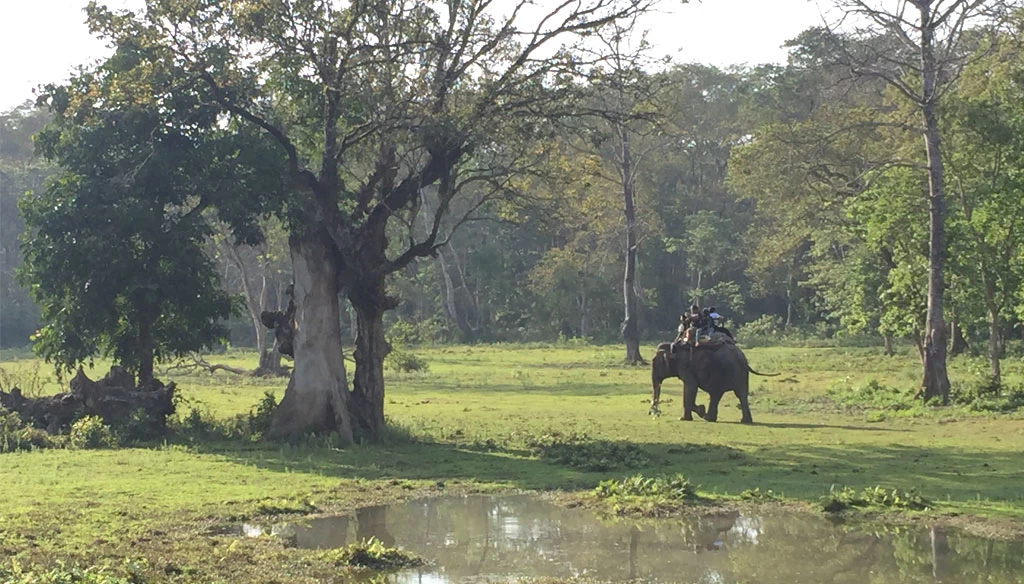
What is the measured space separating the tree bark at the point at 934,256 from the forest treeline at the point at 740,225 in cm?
57

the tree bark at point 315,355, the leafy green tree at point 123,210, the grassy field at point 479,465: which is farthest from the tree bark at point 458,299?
the tree bark at point 315,355

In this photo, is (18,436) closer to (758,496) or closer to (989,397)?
(758,496)

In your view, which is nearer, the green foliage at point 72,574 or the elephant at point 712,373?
the green foliage at point 72,574

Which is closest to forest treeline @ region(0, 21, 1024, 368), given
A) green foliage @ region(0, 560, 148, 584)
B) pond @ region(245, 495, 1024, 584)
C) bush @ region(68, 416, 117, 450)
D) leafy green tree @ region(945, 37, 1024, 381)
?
leafy green tree @ region(945, 37, 1024, 381)

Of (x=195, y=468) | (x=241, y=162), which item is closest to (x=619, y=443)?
(x=195, y=468)

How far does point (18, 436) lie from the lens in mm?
19125

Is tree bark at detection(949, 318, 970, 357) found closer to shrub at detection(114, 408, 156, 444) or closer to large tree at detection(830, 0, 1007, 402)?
large tree at detection(830, 0, 1007, 402)

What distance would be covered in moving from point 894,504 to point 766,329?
153ft

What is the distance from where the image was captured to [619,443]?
62.3ft

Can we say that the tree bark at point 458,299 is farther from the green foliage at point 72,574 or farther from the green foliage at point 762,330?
the green foliage at point 72,574

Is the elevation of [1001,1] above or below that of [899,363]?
above

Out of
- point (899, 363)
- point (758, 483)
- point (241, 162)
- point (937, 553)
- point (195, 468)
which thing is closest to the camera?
point (937, 553)

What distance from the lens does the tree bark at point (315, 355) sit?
64.0 ft

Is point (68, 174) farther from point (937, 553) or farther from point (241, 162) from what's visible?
point (937, 553)
